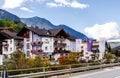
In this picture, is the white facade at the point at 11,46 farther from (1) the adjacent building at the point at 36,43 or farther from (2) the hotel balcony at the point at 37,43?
(2) the hotel balcony at the point at 37,43

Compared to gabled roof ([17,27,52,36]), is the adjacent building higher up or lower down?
lower down

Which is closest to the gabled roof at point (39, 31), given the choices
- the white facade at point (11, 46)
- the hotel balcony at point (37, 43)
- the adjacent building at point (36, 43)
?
the adjacent building at point (36, 43)

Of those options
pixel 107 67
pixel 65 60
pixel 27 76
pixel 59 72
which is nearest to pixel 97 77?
pixel 59 72

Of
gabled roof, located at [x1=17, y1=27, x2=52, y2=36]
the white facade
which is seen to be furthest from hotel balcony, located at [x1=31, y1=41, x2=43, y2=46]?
the white facade

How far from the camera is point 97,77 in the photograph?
27.3 metres

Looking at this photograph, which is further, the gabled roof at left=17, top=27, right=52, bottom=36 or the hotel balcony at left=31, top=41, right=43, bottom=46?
the gabled roof at left=17, top=27, right=52, bottom=36

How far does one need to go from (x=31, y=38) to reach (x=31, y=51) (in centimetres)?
358

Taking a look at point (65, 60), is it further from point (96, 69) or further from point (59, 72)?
point (59, 72)

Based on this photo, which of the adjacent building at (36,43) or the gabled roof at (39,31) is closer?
the gabled roof at (39,31)

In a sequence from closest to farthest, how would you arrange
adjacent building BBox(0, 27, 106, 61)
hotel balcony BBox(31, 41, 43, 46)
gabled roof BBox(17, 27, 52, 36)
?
hotel balcony BBox(31, 41, 43, 46), gabled roof BBox(17, 27, 52, 36), adjacent building BBox(0, 27, 106, 61)

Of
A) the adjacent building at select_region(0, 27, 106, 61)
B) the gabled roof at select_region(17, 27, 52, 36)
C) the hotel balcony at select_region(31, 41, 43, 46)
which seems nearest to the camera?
the hotel balcony at select_region(31, 41, 43, 46)

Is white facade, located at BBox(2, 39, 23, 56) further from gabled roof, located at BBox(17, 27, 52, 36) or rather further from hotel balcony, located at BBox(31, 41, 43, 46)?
hotel balcony, located at BBox(31, 41, 43, 46)

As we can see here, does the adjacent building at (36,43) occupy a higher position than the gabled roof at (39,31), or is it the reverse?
the gabled roof at (39,31)

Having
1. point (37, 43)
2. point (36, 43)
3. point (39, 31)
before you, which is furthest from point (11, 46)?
point (39, 31)
